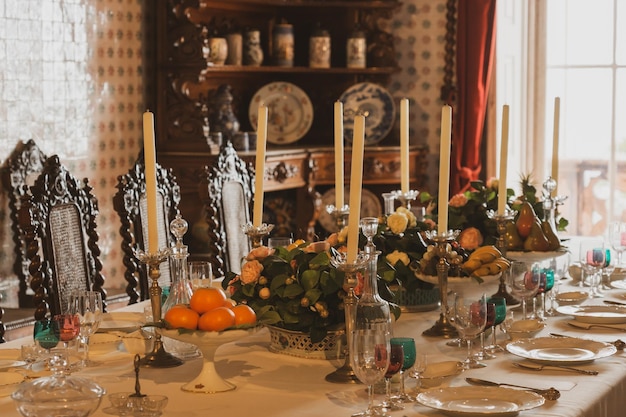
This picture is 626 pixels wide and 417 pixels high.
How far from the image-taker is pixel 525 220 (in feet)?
9.86

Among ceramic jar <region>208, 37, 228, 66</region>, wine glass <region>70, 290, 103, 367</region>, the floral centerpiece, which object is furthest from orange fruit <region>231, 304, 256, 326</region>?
ceramic jar <region>208, 37, 228, 66</region>

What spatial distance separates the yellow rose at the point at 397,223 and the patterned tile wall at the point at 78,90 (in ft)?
6.29

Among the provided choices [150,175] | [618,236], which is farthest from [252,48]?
[150,175]

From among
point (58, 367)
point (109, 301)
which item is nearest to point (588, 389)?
point (58, 367)

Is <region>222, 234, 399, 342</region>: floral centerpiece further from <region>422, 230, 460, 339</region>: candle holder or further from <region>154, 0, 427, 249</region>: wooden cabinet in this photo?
<region>154, 0, 427, 249</region>: wooden cabinet

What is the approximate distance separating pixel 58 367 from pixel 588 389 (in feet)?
3.20

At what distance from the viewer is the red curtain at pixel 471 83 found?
5504 millimetres

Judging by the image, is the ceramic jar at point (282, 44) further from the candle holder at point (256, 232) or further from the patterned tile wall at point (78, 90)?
the candle holder at point (256, 232)

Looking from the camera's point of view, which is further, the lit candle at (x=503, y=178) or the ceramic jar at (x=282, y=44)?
the ceramic jar at (x=282, y=44)

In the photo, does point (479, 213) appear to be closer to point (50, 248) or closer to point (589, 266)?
point (589, 266)

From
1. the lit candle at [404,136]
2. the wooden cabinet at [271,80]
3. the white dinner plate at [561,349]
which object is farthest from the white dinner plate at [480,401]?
the wooden cabinet at [271,80]

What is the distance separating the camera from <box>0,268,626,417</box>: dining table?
6.23 feet

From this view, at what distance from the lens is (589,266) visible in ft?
9.77

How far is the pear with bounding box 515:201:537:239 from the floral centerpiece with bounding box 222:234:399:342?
0.80 metres
